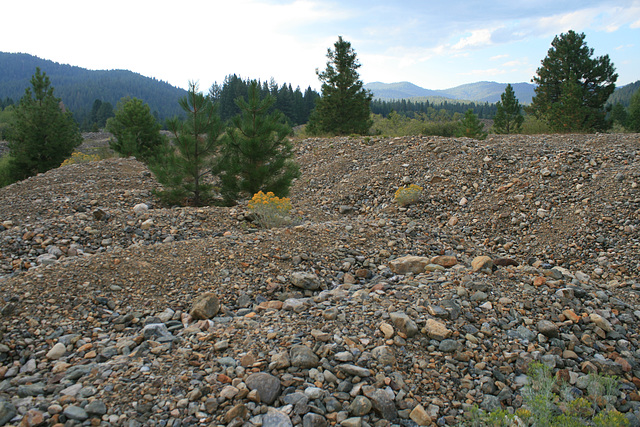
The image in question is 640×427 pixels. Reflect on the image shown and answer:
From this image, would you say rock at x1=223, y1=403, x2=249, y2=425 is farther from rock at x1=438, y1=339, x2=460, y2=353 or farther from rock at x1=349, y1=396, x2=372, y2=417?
rock at x1=438, y1=339, x2=460, y2=353

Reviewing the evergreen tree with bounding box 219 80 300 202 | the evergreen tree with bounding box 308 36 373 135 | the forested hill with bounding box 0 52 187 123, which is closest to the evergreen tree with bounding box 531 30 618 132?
the evergreen tree with bounding box 308 36 373 135

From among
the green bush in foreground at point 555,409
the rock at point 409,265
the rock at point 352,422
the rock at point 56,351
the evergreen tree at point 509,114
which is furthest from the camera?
the evergreen tree at point 509,114

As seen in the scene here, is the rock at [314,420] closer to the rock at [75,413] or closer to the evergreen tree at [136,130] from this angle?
the rock at [75,413]

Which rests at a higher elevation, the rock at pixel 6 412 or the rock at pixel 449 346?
the rock at pixel 6 412

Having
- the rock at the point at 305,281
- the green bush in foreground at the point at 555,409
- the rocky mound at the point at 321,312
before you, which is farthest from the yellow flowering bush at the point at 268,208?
the green bush in foreground at the point at 555,409

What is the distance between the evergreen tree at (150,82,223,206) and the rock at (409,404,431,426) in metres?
7.58

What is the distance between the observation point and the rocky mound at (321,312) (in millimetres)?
2348

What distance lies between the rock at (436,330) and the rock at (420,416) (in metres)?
0.78

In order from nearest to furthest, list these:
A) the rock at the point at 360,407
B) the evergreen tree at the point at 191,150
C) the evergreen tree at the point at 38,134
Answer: the rock at the point at 360,407, the evergreen tree at the point at 191,150, the evergreen tree at the point at 38,134

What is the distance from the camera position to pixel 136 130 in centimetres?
1653

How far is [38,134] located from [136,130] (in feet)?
17.0

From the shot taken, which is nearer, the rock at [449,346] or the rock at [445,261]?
the rock at [449,346]

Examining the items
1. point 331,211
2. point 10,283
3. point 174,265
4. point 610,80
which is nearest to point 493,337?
point 174,265

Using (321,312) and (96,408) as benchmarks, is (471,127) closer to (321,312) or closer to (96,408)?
(321,312)
